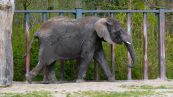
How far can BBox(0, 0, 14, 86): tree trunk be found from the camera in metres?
9.88

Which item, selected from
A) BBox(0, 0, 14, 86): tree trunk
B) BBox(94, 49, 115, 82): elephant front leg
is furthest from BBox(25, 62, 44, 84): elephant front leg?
BBox(94, 49, 115, 82): elephant front leg

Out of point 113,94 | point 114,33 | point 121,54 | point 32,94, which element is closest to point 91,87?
point 113,94

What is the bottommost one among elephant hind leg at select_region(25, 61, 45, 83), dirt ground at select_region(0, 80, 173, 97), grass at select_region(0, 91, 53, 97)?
dirt ground at select_region(0, 80, 173, 97)

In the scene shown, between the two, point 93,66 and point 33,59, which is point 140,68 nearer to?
point 93,66

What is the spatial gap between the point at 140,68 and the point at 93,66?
45.8 inches

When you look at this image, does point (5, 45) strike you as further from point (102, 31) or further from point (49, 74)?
point (102, 31)

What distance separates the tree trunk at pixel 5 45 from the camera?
9.88m

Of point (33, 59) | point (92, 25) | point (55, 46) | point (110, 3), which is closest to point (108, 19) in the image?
point (92, 25)

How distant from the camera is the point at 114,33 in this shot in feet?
36.9

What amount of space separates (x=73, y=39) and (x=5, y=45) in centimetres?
160

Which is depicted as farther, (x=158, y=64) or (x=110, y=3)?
(x=110, y=3)

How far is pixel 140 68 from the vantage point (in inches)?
495

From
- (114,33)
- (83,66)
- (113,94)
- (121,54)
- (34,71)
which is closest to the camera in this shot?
(113,94)

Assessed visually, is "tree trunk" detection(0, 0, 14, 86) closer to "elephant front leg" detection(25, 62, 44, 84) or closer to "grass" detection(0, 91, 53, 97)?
"elephant front leg" detection(25, 62, 44, 84)
